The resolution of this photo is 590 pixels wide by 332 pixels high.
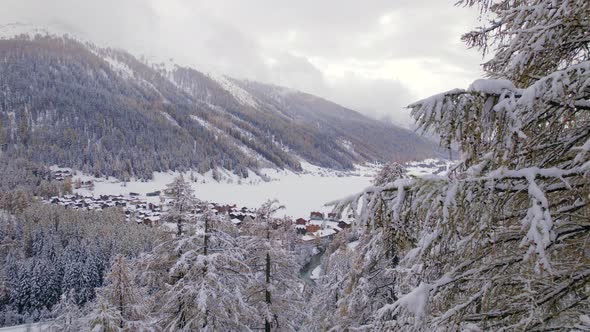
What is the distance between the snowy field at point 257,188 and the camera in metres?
86.9

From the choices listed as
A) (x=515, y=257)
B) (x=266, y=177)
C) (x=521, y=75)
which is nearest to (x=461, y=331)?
(x=515, y=257)

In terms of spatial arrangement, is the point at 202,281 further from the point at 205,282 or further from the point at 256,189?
the point at 256,189

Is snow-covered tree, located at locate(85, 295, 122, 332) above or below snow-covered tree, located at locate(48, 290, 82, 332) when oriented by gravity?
above

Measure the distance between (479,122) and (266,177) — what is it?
133m

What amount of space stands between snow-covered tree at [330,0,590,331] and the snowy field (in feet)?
224

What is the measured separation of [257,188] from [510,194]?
113 m

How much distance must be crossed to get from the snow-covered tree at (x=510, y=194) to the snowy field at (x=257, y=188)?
68.3 metres

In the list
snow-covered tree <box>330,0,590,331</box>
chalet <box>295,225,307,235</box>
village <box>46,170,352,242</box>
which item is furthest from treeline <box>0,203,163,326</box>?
snow-covered tree <box>330,0,590,331</box>

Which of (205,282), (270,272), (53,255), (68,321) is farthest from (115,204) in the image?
(205,282)

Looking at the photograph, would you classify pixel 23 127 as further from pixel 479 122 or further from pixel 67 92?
pixel 479 122

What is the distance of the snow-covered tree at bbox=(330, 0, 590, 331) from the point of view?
6.60 ft

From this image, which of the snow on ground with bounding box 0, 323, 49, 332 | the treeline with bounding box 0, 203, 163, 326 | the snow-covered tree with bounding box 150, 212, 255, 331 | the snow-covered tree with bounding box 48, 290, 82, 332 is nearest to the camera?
the snow-covered tree with bounding box 150, 212, 255, 331

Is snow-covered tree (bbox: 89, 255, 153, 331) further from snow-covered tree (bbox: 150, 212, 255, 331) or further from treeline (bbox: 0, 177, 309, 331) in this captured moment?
snow-covered tree (bbox: 150, 212, 255, 331)

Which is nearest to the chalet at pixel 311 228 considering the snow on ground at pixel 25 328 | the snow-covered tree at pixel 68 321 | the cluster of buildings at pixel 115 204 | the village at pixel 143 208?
the village at pixel 143 208
